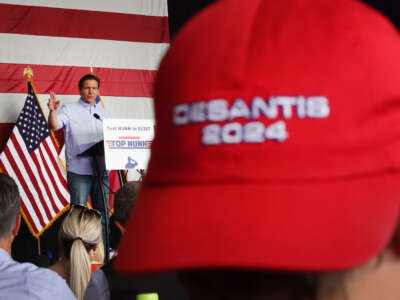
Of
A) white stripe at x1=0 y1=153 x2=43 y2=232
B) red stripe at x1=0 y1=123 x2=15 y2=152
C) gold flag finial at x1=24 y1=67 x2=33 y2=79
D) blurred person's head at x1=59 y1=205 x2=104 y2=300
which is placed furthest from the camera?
gold flag finial at x1=24 y1=67 x2=33 y2=79

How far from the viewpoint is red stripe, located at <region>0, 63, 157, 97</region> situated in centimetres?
538

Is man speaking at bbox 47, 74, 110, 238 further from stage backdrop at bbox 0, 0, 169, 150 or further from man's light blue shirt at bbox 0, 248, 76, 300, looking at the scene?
man's light blue shirt at bbox 0, 248, 76, 300

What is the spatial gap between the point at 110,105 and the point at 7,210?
3.89 metres

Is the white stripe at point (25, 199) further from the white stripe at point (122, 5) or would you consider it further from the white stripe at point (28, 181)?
the white stripe at point (122, 5)

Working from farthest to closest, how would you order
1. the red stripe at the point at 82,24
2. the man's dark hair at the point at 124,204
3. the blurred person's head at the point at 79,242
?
the red stripe at the point at 82,24
the blurred person's head at the point at 79,242
the man's dark hair at the point at 124,204

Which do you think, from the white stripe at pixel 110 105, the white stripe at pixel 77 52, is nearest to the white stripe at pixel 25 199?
the white stripe at pixel 110 105

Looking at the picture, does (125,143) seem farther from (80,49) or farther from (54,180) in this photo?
(80,49)

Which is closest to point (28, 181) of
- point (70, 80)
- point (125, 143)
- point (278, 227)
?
point (125, 143)

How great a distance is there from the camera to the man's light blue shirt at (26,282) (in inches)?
67.6

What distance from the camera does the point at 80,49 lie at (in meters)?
5.74

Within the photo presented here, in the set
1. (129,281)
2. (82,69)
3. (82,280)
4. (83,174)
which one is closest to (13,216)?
(129,281)

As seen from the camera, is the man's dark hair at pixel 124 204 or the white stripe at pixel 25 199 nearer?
the man's dark hair at pixel 124 204

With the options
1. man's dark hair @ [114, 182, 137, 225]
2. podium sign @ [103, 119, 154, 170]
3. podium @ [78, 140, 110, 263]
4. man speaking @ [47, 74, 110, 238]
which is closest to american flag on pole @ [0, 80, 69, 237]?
man speaking @ [47, 74, 110, 238]

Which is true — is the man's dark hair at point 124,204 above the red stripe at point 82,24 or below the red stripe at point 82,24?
below
